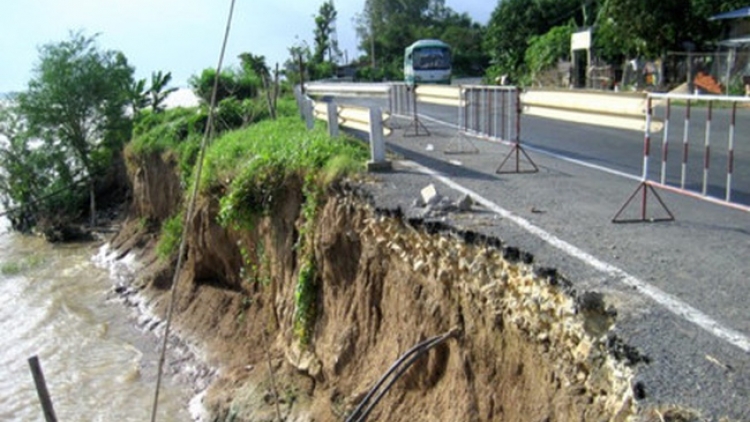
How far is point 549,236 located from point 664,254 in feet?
3.33

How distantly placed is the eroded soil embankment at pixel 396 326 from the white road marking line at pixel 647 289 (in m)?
0.49

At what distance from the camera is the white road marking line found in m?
4.52

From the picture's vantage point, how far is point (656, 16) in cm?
3180

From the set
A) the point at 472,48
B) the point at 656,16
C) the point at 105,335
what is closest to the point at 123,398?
the point at 105,335

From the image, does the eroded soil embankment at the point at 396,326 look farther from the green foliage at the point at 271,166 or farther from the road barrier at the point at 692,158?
the road barrier at the point at 692,158

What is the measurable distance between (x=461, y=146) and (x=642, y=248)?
7119mm

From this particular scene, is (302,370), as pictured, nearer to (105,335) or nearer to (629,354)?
(629,354)

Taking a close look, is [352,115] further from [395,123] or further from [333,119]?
[395,123]

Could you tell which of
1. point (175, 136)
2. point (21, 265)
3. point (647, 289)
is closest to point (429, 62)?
point (175, 136)

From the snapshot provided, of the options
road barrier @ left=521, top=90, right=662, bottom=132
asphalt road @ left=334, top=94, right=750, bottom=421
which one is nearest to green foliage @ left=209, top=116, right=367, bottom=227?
asphalt road @ left=334, top=94, right=750, bottom=421

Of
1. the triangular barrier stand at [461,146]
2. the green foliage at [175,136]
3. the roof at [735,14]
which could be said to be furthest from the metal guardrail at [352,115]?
the roof at [735,14]

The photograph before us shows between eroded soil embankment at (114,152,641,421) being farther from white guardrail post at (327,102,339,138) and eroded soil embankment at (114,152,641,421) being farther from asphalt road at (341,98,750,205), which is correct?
asphalt road at (341,98,750,205)

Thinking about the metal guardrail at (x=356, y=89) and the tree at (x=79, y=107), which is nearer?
the metal guardrail at (x=356, y=89)

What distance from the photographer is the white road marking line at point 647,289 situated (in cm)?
452
